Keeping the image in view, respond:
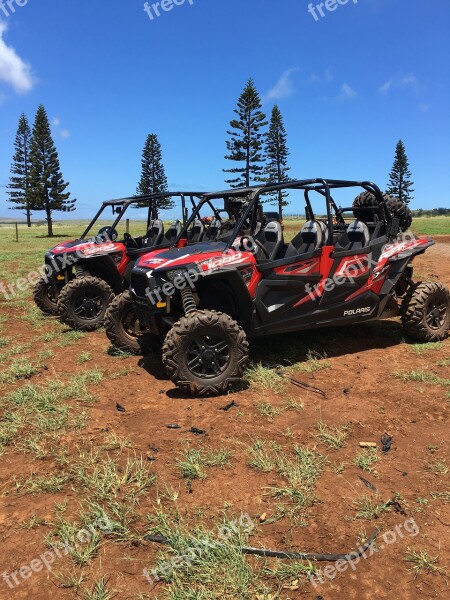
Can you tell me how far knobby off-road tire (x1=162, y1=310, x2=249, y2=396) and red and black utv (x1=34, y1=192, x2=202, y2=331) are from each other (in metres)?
3.42

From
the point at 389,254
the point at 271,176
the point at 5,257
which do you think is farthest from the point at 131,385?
the point at 271,176

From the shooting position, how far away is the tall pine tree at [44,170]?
47.9m

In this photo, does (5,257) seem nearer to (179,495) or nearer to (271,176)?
(179,495)

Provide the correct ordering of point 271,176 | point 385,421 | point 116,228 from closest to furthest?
point 385,421
point 116,228
point 271,176

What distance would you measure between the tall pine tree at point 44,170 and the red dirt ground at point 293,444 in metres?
47.2

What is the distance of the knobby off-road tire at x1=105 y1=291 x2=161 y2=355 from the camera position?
238 inches

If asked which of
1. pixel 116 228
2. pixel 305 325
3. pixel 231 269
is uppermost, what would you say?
pixel 116 228

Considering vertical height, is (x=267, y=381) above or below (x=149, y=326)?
below

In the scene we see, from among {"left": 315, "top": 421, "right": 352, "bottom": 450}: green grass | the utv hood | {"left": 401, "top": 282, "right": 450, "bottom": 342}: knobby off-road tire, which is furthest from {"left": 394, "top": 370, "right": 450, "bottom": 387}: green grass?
the utv hood

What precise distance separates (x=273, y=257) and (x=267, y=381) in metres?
1.55

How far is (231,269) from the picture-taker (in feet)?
16.0

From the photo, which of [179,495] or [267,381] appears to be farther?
[267,381]

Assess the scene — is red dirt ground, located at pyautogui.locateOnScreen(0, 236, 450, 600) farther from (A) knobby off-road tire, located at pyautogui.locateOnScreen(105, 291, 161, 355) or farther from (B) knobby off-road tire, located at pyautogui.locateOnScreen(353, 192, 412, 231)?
(B) knobby off-road tire, located at pyautogui.locateOnScreen(353, 192, 412, 231)

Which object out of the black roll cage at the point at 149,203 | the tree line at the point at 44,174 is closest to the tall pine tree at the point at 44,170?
the tree line at the point at 44,174
